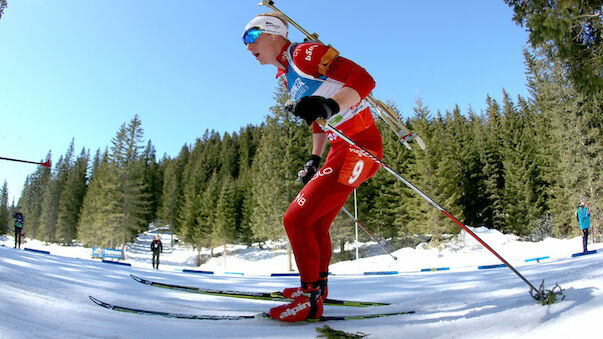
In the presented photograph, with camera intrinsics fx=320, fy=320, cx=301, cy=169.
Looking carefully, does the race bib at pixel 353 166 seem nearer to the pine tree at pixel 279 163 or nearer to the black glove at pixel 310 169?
the black glove at pixel 310 169

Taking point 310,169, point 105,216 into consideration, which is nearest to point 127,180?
point 105,216

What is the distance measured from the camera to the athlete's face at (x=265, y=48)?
273 centimetres

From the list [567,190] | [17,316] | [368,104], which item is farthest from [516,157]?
[17,316]

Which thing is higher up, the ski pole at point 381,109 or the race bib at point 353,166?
the ski pole at point 381,109

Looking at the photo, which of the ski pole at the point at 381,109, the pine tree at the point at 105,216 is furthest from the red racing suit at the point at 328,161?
the pine tree at the point at 105,216

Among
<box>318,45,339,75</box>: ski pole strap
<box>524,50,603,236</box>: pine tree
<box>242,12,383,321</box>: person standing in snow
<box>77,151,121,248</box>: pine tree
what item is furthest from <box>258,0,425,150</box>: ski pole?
<box>77,151,121,248</box>: pine tree

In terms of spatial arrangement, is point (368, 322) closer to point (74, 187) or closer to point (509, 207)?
point (509, 207)

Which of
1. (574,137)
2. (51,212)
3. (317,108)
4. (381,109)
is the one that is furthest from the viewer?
(51,212)

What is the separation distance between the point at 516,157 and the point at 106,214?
145ft

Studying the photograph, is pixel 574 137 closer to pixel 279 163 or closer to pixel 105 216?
pixel 279 163

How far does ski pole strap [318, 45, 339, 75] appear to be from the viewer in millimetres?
2459

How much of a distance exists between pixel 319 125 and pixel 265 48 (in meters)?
0.83

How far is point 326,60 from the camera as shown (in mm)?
2457

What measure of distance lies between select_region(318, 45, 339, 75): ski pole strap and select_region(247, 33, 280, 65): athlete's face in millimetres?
501
